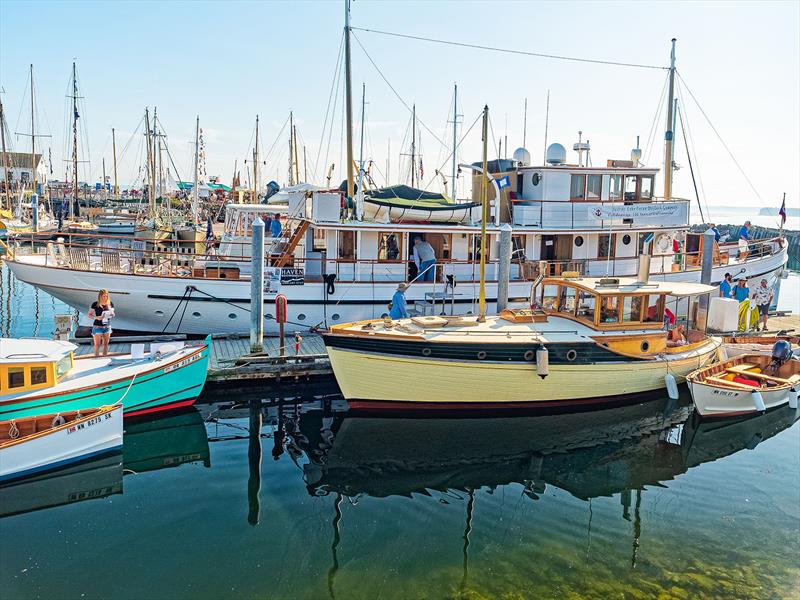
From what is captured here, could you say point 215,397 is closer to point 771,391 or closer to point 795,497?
point 795,497

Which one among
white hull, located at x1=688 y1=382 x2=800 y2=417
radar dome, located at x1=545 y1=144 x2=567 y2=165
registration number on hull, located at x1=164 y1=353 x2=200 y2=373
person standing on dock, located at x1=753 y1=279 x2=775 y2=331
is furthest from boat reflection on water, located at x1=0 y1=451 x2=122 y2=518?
person standing on dock, located at x1=753 y1=279 x2=775 y2=331

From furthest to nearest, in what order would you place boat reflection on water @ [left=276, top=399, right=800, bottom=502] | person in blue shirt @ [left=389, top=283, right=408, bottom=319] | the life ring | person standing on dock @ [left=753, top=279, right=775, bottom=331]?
the life ring < person standing on dock @ [left=753, top=279, right=775, bottom=331] < person in blue shirt @ [left=389, top=283, right=408, bottom=319] < boat reflection on water @ [left=276, top=399, right=800, bottom=502]

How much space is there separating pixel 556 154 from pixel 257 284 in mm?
11383

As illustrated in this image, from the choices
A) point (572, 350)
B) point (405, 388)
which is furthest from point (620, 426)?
point (405, 388)

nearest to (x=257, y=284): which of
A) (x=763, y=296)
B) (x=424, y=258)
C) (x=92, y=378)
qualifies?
(x=92, y=378)

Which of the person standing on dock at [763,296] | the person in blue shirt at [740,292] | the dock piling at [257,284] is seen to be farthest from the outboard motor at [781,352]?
the dock piling at [257,284]

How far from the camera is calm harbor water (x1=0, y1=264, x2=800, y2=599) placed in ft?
26.8

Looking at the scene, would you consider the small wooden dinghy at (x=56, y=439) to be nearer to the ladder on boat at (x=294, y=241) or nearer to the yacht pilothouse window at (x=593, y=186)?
the ladder on boat at (x=294, y=241)

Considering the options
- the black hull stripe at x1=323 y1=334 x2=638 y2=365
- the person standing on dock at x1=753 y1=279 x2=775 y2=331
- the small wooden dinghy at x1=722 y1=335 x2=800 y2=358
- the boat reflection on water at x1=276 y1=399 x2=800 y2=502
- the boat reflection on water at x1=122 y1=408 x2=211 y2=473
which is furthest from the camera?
the person standing on dock at x1=753 y1=279 x2=775 y2=331

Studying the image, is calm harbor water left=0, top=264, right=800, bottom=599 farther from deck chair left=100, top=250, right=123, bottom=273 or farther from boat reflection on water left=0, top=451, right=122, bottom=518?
deck chair left=100, top=250, right=123, bottom=273

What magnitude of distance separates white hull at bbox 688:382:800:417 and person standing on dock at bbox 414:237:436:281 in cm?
824

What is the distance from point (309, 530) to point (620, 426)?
8.01 m

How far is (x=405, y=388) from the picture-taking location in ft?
45.9

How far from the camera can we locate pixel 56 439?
1103 centimetres
